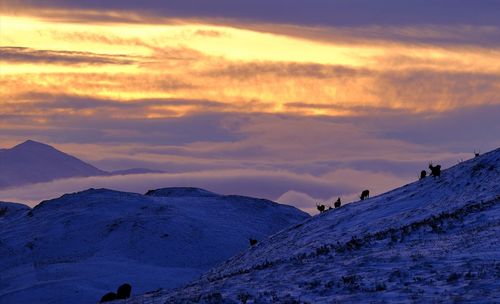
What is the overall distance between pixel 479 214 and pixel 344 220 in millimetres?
15632

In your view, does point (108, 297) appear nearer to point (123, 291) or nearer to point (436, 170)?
point (123, 291)

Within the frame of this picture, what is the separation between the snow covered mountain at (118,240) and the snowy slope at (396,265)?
1445cm

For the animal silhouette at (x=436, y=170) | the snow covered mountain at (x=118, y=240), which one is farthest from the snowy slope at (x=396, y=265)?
the snow covered mountain at (x=118, y=240)

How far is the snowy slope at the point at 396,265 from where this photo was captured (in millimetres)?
21719

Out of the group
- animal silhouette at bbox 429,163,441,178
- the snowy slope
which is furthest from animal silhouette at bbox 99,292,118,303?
animal silhouette at bbox 429,163,441,178

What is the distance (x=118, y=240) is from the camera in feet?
246

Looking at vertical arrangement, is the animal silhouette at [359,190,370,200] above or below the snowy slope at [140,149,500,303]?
above

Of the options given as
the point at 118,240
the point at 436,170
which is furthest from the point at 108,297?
the point at 118,240

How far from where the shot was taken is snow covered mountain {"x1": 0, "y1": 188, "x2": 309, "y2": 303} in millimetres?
58344

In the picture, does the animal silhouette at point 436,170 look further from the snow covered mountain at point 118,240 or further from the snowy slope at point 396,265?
the snow covered mountain at point 118,240

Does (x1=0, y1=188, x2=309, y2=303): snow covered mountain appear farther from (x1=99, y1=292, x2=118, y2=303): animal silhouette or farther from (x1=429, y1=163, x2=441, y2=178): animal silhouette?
(x1=429, y1=163, x2=441, y2=178): animal silhouette

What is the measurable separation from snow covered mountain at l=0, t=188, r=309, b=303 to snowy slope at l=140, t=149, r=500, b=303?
14.5 m

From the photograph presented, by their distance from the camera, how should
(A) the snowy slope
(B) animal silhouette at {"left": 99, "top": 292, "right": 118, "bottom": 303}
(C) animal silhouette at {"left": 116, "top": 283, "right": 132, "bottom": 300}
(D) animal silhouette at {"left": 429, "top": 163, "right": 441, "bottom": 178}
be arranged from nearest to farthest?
(A) the snowy slope → (B) animal silhouette at {"left": 99, "top": 292, "right": 118, "bottom": 303} → (C) animal silhouette at {"left": 116, "top": 283, "right": 132, "bottom": 300} → (D) animal silhouette at {"left": 429, "top": 163, "right": 441, "bottom": 178}

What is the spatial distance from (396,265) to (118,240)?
52.1 metres
